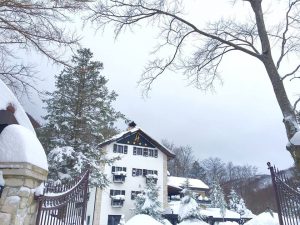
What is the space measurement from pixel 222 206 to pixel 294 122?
1152 inches

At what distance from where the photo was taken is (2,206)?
177 inches

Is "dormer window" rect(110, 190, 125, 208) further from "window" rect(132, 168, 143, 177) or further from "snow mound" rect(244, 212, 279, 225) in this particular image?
"snow mound" rect(244, 212, 279, 225)

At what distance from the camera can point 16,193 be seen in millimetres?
4566

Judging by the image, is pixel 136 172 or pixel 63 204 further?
pixel 136 172

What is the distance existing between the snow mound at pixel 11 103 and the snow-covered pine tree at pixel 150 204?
2296 cm

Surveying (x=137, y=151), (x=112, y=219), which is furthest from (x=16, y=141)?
(x=137, y=151)

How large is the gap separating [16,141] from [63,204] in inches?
56.1

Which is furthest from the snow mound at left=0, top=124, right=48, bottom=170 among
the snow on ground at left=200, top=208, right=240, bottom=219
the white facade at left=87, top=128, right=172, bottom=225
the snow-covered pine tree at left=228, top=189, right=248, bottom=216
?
the snow-covered pine tree at left=228, top=189, right=248, bottom=216

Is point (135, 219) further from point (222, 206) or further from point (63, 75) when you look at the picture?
point (222, 206)

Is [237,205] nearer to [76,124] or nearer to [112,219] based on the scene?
[112,219]

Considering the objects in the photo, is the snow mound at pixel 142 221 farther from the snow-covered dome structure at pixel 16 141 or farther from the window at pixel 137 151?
the snow-covered dome structure at pixel 16 141

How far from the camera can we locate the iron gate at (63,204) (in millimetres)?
5156

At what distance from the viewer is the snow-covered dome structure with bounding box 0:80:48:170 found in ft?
15.1

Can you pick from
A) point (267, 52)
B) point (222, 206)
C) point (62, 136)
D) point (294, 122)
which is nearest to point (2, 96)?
point (294, 122)
